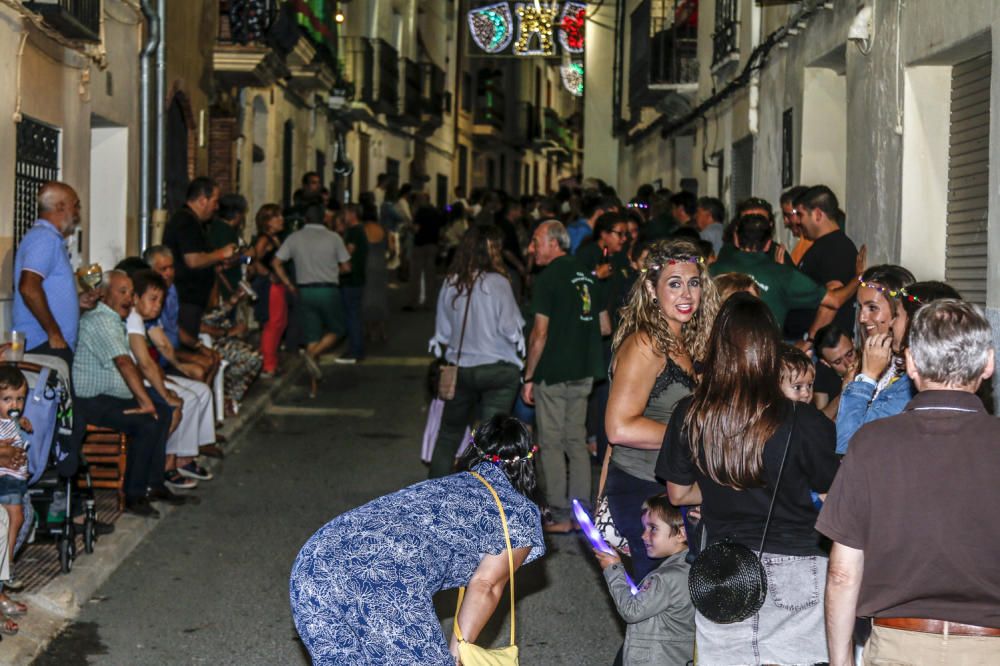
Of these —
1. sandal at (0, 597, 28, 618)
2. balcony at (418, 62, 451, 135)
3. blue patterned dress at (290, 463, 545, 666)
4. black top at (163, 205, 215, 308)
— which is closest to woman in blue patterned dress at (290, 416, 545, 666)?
blue patterned dress at (290, 463, 545, 666)

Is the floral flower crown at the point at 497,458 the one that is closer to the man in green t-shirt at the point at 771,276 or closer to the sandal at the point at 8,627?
the sandal at the point at 8,627

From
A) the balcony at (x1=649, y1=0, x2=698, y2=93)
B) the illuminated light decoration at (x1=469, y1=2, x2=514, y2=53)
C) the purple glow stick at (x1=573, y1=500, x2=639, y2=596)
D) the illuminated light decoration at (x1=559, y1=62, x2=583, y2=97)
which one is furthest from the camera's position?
the illuminated light decoration at (x1=559, y1=62, x2=583, y2=97)

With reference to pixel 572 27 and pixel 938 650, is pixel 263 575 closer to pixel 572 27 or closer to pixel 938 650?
pixel 938 650

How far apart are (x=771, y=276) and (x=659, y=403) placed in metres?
3.01

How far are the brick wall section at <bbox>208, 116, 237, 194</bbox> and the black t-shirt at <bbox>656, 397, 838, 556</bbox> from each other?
15577mm

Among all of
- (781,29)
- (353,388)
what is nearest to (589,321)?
(781,29)

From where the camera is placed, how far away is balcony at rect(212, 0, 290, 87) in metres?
18.5

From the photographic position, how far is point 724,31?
17.1m

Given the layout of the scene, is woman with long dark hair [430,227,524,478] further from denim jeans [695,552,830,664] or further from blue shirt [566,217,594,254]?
blue shirt [566,217,594,254]

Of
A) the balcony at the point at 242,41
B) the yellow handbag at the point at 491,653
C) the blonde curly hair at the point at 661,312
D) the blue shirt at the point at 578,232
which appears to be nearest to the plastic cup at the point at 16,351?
the blonde curly hair at the point at 661,312

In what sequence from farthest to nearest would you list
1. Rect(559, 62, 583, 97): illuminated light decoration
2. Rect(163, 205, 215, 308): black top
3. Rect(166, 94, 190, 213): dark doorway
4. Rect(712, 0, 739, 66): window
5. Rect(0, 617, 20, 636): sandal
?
1. Rect(559, 62, 583, 97): illuminated light decoration
2. Rect(166, 94, 190, 213): dark doorway
3. Rect(712, 0, 739, 66): window
4. Rect(163, 205, 215, 308): black top
5. Rect(0, 617, 20, 636): sandal

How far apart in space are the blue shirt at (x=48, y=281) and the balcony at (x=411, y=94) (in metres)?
25.6

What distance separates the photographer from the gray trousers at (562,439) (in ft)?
29.3

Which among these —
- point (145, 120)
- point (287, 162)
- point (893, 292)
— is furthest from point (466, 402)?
point (287, 162)
